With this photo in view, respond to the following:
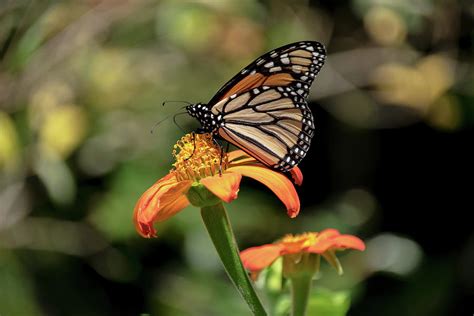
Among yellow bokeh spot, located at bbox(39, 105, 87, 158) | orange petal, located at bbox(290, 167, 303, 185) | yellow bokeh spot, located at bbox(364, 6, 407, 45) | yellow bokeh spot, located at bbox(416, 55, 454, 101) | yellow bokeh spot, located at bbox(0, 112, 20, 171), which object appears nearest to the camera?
orange petal, located at bbox(290, 167, 303, 185)

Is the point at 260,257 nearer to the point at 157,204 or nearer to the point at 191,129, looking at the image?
the point at 157,204

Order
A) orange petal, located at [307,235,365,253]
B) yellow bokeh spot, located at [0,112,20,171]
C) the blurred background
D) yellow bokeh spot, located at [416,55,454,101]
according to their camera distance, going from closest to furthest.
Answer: orange petal, located at [307,235,365,253] < yellow bokeh spot, located at [0,112,20,171] < the blurred background < yellow bokeh spot, located at [416,55,454,101]

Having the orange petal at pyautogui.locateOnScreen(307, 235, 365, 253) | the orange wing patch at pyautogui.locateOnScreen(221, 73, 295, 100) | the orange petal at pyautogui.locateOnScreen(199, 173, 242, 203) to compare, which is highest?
the orange wing patch at pyautogui.locateOnScreen(221, 73, 295, 100)

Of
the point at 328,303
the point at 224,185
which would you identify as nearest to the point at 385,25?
the point at 328,303

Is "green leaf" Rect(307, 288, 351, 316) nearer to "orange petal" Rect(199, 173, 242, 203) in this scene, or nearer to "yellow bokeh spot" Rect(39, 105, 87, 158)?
"orange petal" Rect(199, 173, 242, 203)

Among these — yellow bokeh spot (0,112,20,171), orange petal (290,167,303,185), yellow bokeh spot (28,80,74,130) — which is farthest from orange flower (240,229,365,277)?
yellow bokeh spot (28,80,74,130)

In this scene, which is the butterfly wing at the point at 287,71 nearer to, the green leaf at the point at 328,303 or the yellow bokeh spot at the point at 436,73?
the green leaf at the point at 328,303
